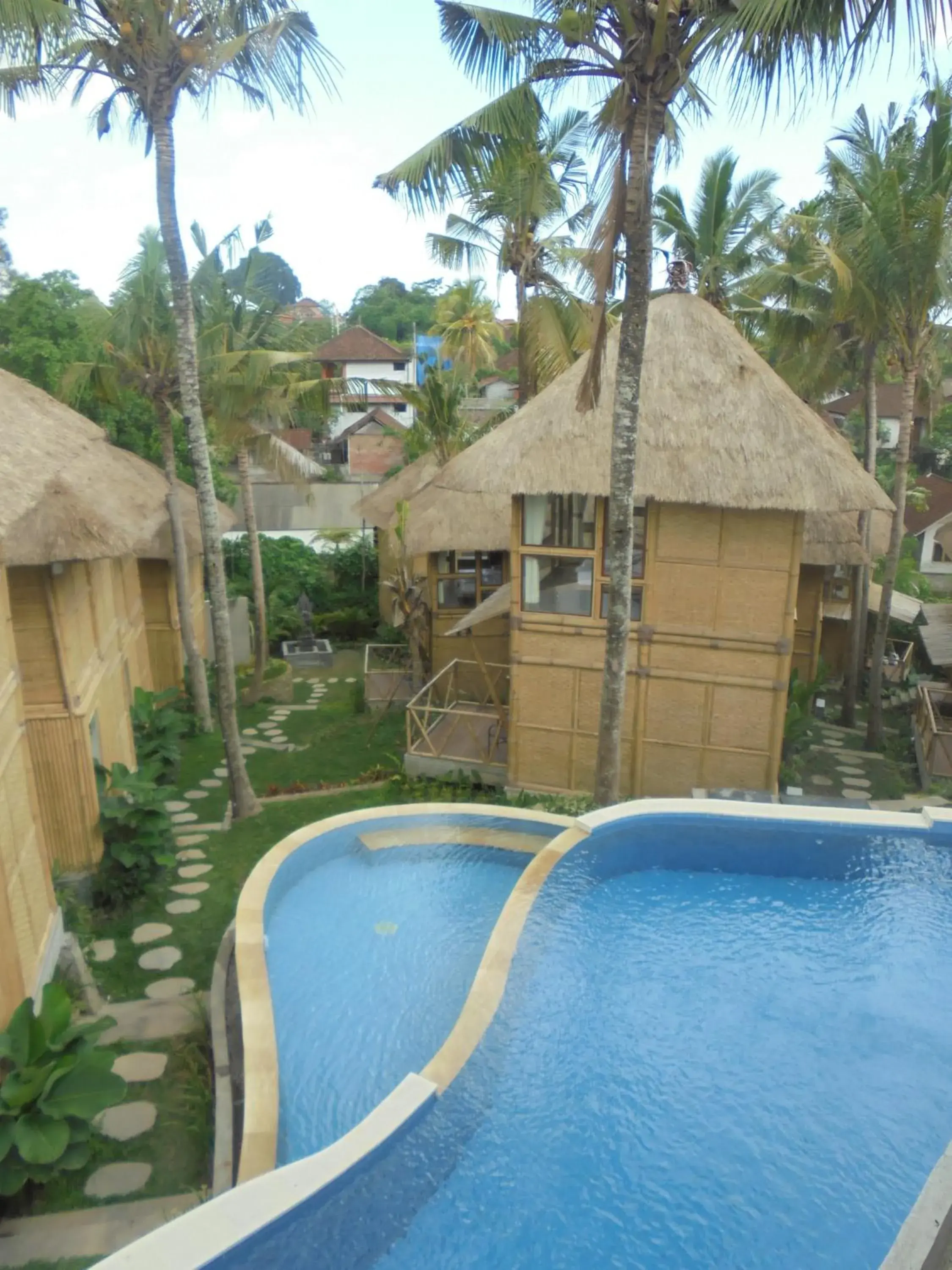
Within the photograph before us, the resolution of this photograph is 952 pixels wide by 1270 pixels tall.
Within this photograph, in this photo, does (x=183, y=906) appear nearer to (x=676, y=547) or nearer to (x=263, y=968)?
(x=263, y=968)

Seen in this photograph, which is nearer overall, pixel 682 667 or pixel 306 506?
pixel 682 667

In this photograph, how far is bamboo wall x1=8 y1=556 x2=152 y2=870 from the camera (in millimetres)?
8109

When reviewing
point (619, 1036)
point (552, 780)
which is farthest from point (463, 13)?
point (619, 1036)

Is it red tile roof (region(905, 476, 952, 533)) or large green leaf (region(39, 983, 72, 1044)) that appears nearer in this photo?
large green leaf (region(39, 983, 72, 1044))

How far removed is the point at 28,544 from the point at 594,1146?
6314 millimetres

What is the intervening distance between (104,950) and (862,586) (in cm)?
1282

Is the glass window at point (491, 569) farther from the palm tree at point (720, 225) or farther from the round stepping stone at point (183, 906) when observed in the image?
the round stepping stone at point (183, 906)

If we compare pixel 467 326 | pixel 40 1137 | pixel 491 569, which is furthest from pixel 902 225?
pixel 467 326

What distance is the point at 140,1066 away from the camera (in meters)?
6.89

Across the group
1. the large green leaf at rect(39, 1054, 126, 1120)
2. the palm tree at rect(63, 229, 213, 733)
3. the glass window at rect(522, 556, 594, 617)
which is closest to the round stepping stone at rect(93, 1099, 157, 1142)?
the large green leaf at rect(39, 1054, 126, 1120)

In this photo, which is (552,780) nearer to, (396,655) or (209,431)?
(396,655)

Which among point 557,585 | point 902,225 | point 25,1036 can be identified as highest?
point 902,225

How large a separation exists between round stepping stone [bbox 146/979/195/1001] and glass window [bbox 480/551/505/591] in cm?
913

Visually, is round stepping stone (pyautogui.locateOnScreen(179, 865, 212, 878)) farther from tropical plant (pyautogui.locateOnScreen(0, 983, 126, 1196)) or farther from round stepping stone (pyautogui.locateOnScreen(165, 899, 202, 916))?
tropical plant (pyautogui.locateOnScreen(0, 983, 126, 1196))
